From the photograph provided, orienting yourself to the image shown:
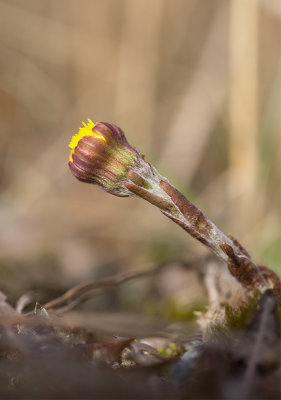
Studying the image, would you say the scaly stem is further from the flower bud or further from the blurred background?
the blurred background

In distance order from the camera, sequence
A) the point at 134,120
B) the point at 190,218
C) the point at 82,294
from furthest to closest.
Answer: the point at 134,120 < the point at 82,294 < the point at 190,218

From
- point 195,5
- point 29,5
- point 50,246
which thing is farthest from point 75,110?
Answer: point 50,246

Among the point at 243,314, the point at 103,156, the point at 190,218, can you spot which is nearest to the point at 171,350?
the point at 243,314

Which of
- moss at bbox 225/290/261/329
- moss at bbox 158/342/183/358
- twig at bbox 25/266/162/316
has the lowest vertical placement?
twig at bbox 25/266/162/316

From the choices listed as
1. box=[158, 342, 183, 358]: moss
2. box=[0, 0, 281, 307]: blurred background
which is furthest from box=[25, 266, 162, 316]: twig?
box=[0, 0, 281, 307]: blurred background

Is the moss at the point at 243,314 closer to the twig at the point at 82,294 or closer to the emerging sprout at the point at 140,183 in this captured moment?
the emerging sprout at the point at 140,183

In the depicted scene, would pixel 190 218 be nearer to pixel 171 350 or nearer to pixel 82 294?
pixel 171 350
